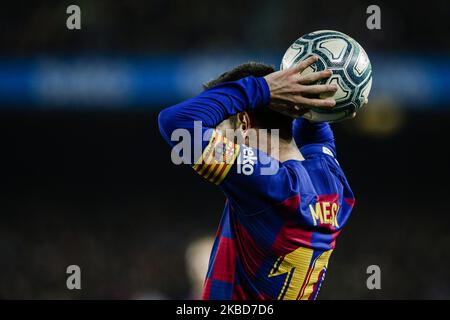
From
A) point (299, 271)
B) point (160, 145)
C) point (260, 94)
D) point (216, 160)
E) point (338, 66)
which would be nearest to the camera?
point (216, 160)

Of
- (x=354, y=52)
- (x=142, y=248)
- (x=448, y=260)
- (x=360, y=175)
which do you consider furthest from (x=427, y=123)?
(x=354, y=52)

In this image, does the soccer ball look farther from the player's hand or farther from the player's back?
the player's back

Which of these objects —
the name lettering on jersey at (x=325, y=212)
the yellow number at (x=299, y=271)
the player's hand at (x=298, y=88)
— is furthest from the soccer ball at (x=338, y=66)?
the yellow number at (x=299, y=271)

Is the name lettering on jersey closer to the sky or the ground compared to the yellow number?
closer to the sky

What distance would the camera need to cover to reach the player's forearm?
116 inches

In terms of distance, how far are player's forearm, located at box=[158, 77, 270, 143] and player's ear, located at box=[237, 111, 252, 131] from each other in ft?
0.79

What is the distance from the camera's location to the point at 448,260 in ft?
36.7

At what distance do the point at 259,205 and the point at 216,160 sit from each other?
0.29 metres

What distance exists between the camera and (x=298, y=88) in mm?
3053

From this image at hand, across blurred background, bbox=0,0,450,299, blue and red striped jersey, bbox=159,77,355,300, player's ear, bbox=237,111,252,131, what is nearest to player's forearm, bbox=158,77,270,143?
blue and red striped jersey, bbox=159,77,355,300

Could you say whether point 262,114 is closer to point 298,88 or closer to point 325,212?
point 298,88

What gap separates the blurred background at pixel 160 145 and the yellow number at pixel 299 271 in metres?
6.74

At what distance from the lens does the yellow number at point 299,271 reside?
3270 mm

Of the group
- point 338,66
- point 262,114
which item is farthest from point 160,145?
point 338,66
